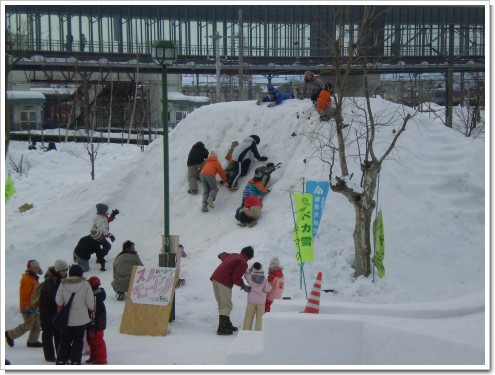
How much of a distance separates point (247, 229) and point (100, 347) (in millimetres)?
6080

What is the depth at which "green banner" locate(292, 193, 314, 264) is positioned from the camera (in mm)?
11742

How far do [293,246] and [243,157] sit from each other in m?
4.26

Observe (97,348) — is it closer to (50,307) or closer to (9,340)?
(50,307)

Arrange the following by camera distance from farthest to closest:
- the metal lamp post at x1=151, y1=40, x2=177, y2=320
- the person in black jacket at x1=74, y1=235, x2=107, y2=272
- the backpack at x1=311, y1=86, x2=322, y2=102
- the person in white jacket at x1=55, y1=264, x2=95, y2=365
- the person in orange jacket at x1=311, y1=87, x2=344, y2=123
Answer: the backpack at x1=311, y1=86, x2=322, y2=102, the person in orange jacket at x1=311, y1=87, x2=344, y2=123, the person in black jacket at x1=74, y1=235, x2=107, y2=272, the metal lamp post at x1=151, y1=40, x2=177, y2=320, the person in white jacket at x1=55, y1=264, x2=95, y2=365

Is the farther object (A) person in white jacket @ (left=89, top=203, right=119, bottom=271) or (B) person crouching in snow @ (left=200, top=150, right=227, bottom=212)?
(B) person crouching in snow @ (left=200, top=150, right=227, bottom=212)

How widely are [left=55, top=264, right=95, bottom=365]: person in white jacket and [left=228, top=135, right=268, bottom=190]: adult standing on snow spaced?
8.59m

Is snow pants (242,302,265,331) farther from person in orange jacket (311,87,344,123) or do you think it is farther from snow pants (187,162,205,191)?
person in orange jacket (311,87,344,123)

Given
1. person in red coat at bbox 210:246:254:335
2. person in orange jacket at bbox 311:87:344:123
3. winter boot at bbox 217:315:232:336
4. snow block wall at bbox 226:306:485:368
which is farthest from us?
person in orange jacket at bbox 311:87:344:123

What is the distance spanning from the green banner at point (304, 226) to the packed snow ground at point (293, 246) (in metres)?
0.71

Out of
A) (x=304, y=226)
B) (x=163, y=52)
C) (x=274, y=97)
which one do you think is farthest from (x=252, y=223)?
(x=274, y=97)

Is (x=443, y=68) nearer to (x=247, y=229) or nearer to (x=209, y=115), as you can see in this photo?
(x=209, y=115)

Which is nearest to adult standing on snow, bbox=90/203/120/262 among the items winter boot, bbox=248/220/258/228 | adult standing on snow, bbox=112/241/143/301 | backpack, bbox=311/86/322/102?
adult standing on snow, bbox=112/241/143/301

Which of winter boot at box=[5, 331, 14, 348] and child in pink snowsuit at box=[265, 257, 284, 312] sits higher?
child in pink snowsuit at box=[265, 257, 284, 312]

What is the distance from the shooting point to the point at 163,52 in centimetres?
1132
